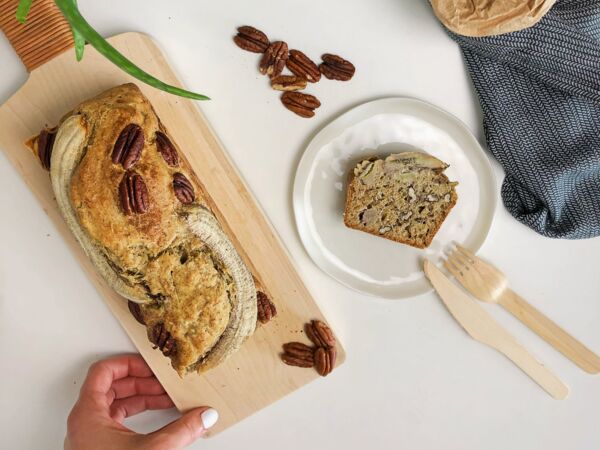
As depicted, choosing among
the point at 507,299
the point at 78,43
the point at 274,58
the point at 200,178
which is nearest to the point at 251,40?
the point at 274,58

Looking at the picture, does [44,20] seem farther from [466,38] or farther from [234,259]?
[466,38]

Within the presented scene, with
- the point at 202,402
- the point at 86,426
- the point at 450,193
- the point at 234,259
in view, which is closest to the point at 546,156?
the point at 450,193

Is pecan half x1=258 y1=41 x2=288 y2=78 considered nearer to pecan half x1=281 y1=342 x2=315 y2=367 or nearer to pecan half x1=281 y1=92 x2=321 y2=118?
pecan half x1=281 y1=92 x2=321 y2=118

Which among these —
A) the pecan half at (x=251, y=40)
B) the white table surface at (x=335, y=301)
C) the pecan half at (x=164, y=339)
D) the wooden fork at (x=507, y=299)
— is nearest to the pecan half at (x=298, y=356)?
the white table surface at (x=335, y=301)

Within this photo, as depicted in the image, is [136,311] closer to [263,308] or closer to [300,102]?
[263,308]

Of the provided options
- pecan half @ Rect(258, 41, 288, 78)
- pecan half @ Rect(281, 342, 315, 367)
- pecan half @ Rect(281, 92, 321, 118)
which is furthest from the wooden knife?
pecan half @ Rect(258, 41, 288, 78)

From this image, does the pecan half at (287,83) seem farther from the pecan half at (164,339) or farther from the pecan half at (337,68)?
the pecan half at (164,339)
